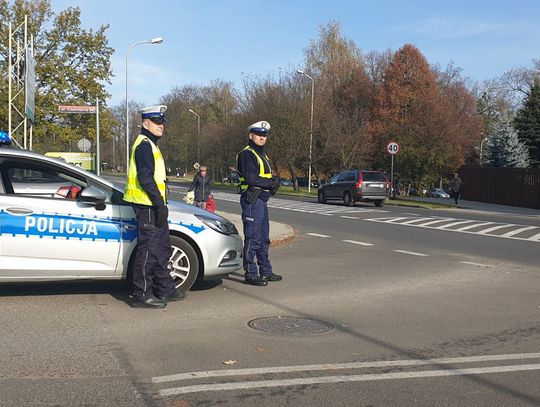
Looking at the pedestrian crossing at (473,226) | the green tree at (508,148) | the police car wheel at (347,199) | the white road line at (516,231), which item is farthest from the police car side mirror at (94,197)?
the green tree at (508,148)

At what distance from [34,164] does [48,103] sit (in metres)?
33.1

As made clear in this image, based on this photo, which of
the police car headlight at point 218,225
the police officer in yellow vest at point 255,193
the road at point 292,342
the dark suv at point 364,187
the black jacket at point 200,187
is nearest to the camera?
the road at point 292,342

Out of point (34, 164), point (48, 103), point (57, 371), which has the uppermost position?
point (48, 103)

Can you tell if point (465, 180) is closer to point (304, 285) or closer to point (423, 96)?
point (423, 96)

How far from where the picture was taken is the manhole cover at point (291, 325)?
5649 mm

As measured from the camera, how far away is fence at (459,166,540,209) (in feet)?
95.3

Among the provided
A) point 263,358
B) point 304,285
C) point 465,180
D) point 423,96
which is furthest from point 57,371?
point 423,96

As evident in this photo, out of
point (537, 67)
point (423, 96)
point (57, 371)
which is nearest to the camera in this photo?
point (57, 371)

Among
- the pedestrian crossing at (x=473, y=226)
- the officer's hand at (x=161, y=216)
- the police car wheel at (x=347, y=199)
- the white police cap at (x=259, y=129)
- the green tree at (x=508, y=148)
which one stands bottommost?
the pedestrian crossing at (x=473, y=226)

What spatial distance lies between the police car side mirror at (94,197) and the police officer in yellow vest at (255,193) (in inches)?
72.4

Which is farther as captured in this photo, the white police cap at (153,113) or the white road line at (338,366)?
the white police cap at (153,113)

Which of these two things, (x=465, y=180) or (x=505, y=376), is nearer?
(x=505, y=376)

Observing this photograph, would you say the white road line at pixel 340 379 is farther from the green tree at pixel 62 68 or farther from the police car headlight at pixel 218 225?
the green tree at pixel 62 68

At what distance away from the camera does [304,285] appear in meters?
7.96
